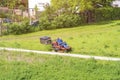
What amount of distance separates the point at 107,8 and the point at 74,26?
7667 mm

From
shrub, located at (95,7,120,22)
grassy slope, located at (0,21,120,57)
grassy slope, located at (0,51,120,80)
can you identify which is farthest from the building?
grassy slope, located at (0,51,120,80)

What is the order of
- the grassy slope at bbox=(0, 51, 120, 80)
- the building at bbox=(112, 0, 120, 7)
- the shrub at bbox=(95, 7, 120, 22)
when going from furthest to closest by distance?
the building at bbox=(112, 0, 120, 7) < the shrub at bbox=(95, 7, 120, 22) < the grassy slope at bbox=(0, 51, 120, 80)

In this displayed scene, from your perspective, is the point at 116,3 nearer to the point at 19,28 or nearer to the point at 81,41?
the point at 19,28

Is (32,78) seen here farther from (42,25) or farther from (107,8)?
(107,8)

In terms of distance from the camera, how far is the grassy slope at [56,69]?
12938 mm

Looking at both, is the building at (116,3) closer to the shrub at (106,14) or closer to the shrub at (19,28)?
the shrub at (106,14)

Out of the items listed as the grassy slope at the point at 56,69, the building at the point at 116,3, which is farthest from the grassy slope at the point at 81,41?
the building at the point at 116,3

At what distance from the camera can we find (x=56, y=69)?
1378cm

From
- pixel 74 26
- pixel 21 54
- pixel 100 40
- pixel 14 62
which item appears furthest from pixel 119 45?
pixel 74 26

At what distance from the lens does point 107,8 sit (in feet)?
129

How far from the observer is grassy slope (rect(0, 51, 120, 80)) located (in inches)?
509

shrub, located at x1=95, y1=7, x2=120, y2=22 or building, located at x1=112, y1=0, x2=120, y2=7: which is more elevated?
building, located at x1=112, y1=0, x2=120, y2=7

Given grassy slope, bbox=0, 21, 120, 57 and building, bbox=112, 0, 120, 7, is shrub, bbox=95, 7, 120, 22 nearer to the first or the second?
building, bbox=112, 0, 120, 7

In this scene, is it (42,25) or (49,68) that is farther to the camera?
(42,25)
